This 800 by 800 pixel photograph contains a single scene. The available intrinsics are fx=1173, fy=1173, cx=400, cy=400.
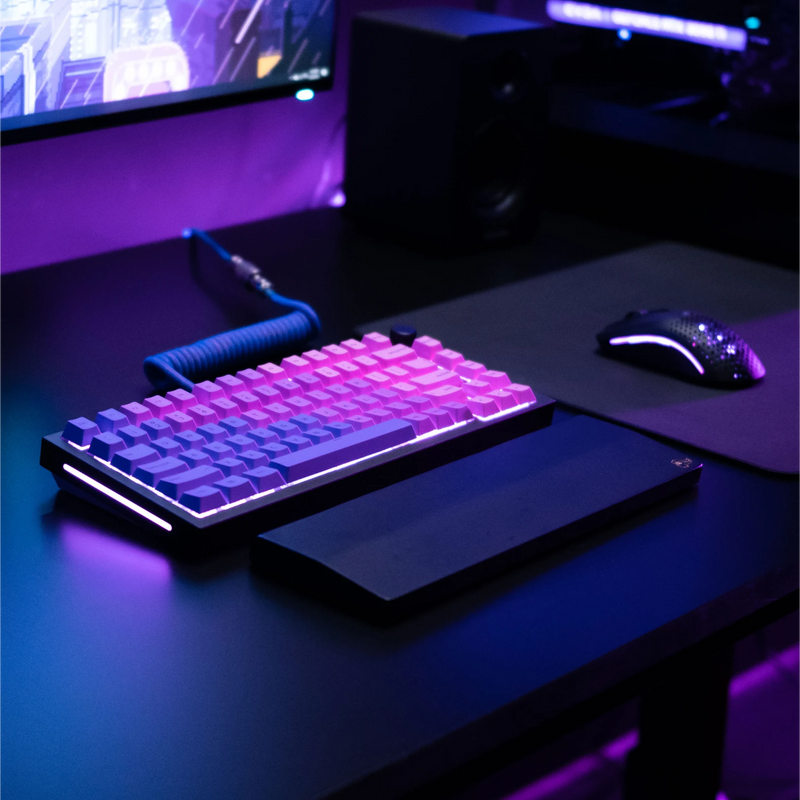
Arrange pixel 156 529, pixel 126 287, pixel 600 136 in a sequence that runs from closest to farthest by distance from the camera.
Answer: pixel 156 529, pixel 126 287, pixel 600 136

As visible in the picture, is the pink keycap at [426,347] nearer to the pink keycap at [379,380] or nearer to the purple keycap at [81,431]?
the pink keycap at [379,380]

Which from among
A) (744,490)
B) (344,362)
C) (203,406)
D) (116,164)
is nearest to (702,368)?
(744,490)

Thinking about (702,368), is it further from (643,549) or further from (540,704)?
→ (540,704)

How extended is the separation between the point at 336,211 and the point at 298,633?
872 mm

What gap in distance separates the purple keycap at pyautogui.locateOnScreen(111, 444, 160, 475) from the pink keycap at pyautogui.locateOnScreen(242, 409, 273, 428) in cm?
7

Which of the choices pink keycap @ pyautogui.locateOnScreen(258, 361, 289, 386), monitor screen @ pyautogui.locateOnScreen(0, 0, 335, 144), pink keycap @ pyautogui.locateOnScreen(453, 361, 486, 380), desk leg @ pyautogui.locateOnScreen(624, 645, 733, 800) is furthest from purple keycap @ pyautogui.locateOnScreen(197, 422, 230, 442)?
desk leg @ pyautogui.locateOnScreen(624, 645, 733, 800)

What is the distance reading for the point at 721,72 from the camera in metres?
Result: 1.48

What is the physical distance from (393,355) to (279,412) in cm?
13

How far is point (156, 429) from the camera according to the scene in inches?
29.9

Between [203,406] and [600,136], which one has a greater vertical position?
[600,136]

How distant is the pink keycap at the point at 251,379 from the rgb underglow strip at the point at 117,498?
0.47 feet

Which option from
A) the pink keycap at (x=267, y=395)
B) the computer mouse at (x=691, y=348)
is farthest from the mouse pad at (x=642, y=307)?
the pink keycap at (x=267, y=395)

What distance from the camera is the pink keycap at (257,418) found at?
0.78 metres

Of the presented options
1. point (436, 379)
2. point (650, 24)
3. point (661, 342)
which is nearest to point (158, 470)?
point (436, 379)
